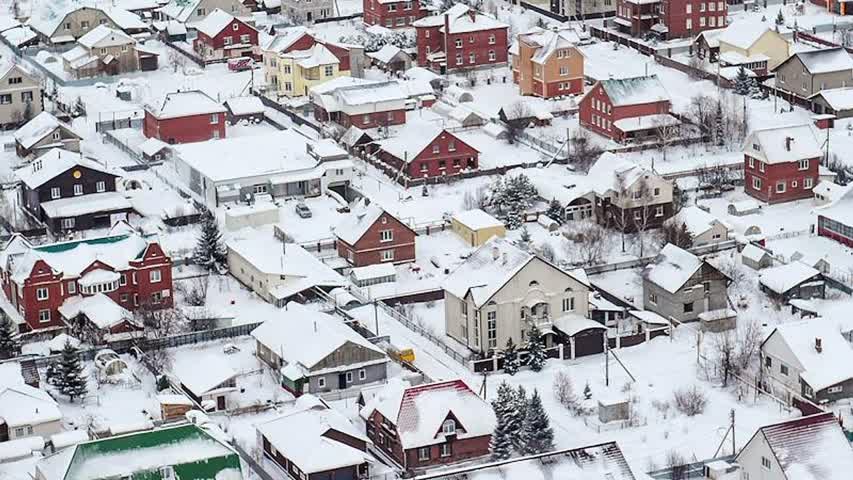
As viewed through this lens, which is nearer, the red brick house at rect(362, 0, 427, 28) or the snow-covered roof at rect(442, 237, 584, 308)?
the snow-covered roof at rect(442, 237, 584, 308)

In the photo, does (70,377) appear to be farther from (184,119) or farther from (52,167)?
(184,119)

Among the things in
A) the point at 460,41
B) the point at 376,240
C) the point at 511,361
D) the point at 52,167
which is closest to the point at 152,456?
the point at 511,361

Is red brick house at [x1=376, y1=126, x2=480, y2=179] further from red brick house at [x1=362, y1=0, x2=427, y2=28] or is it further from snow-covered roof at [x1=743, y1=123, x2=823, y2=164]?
red brick house at [x1=362, y1=0, x2=427, y2=28]

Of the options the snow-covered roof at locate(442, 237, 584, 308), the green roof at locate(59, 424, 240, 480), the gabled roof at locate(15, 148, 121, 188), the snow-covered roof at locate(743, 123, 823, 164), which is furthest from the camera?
the gabled roof at locate(15, 148, 121, 188)

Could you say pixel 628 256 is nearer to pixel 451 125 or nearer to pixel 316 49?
pixel 451 125

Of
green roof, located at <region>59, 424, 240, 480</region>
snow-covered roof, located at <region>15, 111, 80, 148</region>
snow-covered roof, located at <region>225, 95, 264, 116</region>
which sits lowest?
snow-covered roof, located at <region>225, 95, 264, 116</region>

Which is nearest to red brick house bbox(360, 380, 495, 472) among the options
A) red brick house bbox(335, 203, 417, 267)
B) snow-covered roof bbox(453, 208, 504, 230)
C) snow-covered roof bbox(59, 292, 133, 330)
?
snow-covered roof bbox(59, 292, 133, 330)

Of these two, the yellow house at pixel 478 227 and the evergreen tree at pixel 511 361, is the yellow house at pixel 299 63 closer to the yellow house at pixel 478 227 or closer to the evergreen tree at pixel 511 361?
the yellow house at pixel 478 227
